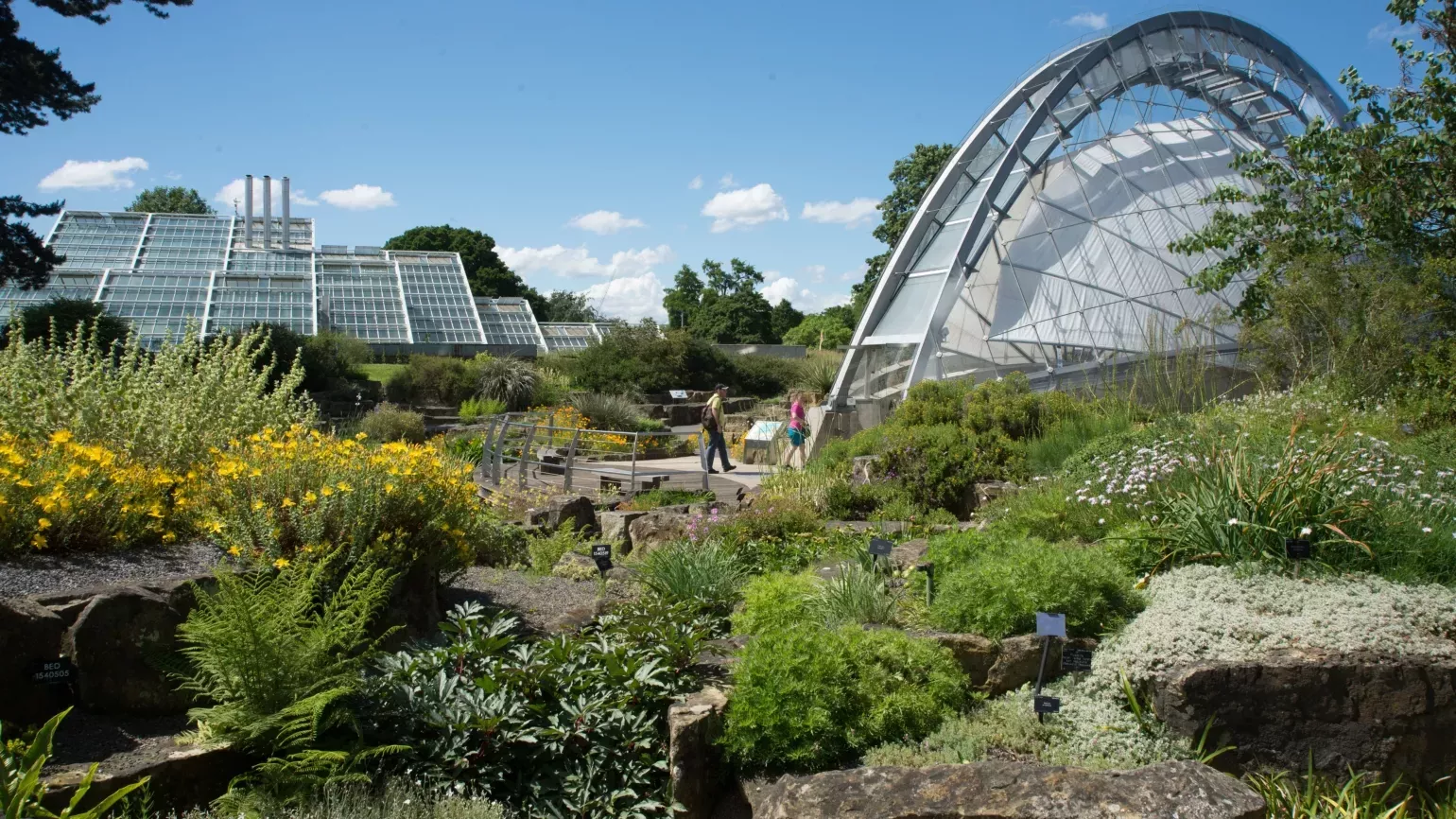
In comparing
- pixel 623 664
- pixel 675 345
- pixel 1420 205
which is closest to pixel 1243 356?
pixel 1420 205

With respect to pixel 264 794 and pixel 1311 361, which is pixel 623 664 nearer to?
pixel 264 794

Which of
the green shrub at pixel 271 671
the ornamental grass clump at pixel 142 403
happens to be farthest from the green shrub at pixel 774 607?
the ornamental grass clump at pixel 142 403

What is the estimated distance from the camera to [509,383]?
2862 centimetres

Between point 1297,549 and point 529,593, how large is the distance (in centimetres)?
482

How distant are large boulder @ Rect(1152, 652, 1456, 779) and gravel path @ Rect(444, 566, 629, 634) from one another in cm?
363

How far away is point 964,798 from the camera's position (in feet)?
12.1

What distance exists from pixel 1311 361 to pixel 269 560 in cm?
1276

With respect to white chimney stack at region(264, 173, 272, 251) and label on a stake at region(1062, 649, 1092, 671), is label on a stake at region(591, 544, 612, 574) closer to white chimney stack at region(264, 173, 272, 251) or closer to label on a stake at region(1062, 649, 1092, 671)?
label on a stake at region(1062, 649, 1092, 671)

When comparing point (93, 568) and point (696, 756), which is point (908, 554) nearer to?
point (696, 756)

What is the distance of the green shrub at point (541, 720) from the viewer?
14.5 ft

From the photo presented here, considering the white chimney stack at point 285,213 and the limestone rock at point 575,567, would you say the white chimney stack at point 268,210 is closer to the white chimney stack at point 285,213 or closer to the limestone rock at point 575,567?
the white chimney stack at point 285,213

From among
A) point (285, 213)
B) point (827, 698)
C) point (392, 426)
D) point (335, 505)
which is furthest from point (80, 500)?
point (285, 213)

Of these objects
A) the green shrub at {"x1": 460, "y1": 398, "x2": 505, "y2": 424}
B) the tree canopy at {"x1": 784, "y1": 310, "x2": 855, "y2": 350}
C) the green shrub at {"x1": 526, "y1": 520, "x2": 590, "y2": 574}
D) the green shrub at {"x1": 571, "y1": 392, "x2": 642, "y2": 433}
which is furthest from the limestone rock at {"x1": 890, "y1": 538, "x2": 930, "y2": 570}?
the tree canopy at {"x1": 784, "y1": 310, "x2": 855, "y2": 350}

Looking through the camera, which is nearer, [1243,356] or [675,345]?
[1243,356]
